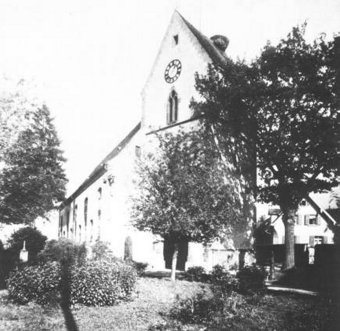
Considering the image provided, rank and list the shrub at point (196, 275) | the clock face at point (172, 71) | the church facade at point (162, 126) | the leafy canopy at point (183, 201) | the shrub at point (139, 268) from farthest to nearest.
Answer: the clock face at point (172, 71) → the church facade at point (162, 126) → the shrub at point (139, 268) → the shrub at point (196, 275) → the leafy canopy at point (183, 201)

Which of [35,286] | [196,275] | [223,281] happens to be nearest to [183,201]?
[196,275]

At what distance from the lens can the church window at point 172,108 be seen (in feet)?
99.0

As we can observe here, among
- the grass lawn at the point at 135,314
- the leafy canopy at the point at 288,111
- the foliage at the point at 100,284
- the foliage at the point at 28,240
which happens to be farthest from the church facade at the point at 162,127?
the grass lawn at the point at 135,314

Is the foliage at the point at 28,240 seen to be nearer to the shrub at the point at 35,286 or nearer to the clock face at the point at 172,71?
the clock face at the point at 172,71

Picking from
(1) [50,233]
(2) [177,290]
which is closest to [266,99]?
(2) [177,290]

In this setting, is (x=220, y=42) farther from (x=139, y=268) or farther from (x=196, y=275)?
(x=196, y=275)

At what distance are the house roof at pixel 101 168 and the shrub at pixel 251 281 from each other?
2303 cm

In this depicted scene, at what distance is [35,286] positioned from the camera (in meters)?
12.7

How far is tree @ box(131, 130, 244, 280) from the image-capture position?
18.4m

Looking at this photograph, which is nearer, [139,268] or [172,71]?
[139,268]

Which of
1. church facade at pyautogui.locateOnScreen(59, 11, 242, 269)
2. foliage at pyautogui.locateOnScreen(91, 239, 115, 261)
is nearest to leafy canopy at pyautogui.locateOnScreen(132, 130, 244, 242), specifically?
foliage at pyautogui.locateOnScreen(91, 239, 115, 261)

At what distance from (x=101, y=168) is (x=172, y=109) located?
42.0 ft

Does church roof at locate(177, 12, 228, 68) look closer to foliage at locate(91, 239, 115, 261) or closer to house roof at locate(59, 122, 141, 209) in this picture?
house roof at locate(59, 122, 141, 209)

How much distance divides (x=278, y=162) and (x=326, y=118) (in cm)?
392
